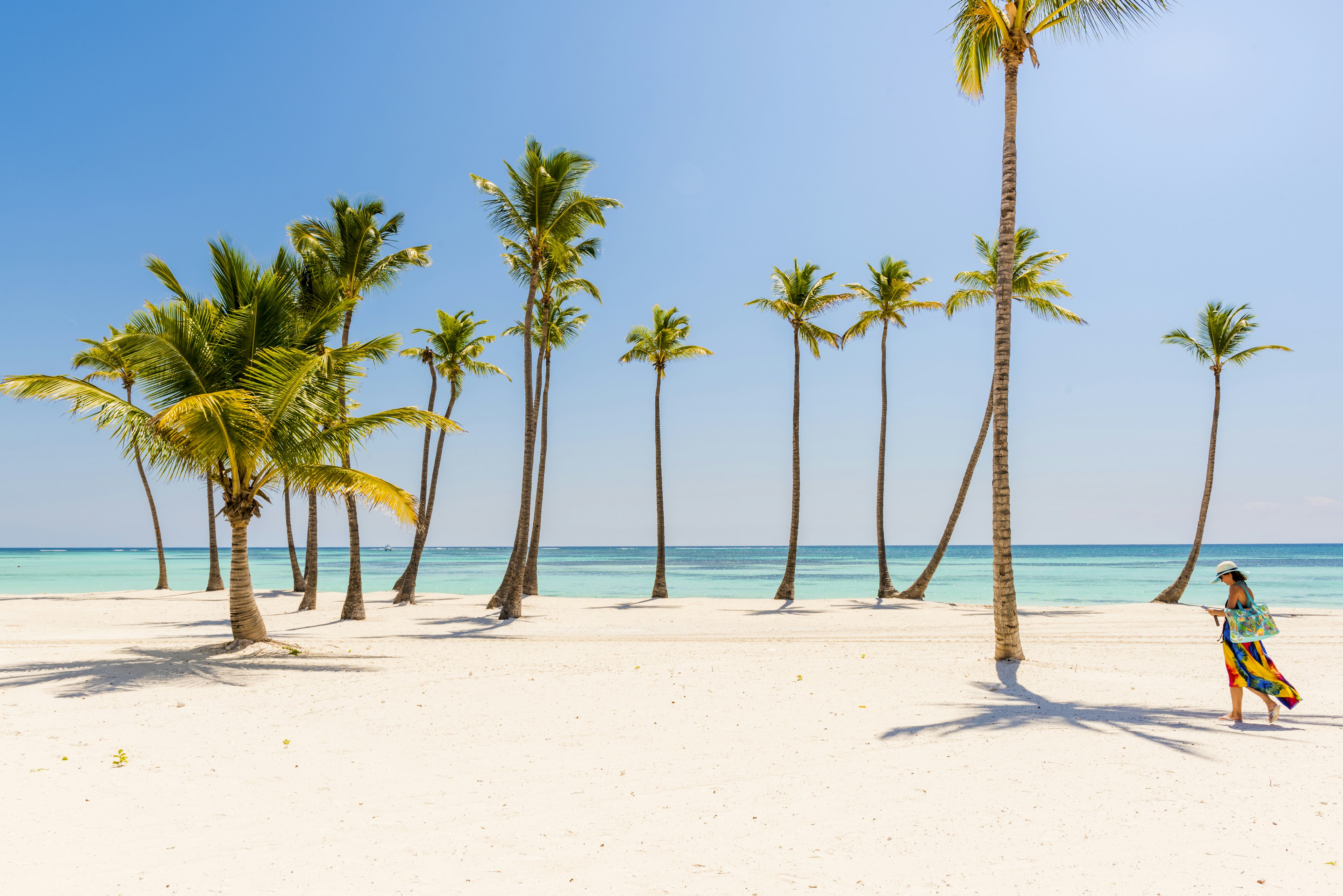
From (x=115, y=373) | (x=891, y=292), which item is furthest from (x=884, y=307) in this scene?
(x=115, y=373)

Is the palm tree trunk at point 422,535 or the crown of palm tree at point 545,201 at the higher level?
the crown of palm tree at point 545,201

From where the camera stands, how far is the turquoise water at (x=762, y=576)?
40.2 meters

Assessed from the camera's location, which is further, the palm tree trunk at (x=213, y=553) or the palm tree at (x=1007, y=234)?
the palm tree trunk at (x=213, y=553)

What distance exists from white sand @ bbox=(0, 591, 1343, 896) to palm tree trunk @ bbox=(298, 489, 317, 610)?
834cm

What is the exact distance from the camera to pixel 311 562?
22.2 metres

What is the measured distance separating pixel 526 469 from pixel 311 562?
7790 mm

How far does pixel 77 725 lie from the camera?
7.77 metres

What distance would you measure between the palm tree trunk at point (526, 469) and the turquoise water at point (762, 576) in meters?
14.4

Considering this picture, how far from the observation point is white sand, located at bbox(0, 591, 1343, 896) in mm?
4262

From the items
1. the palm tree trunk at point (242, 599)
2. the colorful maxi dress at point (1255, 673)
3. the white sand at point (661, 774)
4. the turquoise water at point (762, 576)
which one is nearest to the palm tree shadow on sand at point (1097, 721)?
the white sand at point (661, 774)

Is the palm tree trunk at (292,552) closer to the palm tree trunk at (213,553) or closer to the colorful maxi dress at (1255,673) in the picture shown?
the palm tree trunk at (213,553)

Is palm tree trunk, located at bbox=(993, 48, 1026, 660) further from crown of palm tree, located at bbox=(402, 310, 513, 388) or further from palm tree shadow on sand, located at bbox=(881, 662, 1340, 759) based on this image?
crown of palm tree, located at bbox=(402, 310, 513, 388)

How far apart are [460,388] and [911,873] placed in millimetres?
24778

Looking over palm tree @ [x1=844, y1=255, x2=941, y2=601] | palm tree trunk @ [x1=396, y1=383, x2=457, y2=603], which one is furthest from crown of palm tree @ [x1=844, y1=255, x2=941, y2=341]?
palm tree trunk @ [x1=396, y1=383, x2=457, y2=603]
